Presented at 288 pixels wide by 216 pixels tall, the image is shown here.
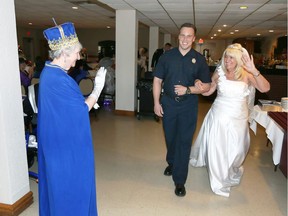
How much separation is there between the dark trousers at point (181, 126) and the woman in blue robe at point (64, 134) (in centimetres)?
105

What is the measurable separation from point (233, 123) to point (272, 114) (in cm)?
54

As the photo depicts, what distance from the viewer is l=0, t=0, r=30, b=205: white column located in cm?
206

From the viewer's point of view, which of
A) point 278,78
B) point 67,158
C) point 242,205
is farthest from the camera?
point 278,78

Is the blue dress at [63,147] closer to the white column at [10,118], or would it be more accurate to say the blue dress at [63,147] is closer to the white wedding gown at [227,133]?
the white column at [10,118]

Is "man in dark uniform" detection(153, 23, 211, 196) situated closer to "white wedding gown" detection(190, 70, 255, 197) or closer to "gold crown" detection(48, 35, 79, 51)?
"white wedding gown" detection(190, 70, 255, 197)

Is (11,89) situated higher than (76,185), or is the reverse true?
(11,89)

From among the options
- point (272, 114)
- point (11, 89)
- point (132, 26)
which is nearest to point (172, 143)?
point (272, 114)

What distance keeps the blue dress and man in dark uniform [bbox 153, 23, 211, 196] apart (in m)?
1.13

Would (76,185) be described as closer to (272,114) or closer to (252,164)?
(272,114)

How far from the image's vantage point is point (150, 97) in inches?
230

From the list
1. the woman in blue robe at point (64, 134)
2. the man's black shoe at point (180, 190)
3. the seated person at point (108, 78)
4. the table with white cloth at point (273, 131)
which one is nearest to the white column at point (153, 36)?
the seated person at point (108, 78)

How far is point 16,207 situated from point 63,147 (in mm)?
1075

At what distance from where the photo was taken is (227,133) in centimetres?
277

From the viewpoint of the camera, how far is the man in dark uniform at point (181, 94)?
2.60 meters
